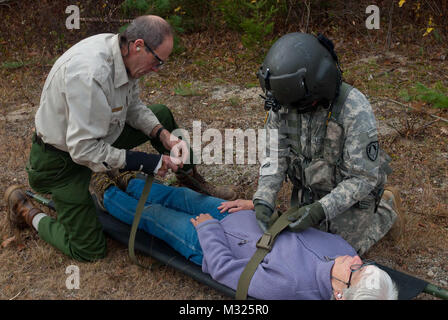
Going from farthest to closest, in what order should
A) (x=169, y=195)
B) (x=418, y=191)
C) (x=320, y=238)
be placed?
1. (x=418, y=191)
2. (x=169, y=195)
3. (x=320, y=238)

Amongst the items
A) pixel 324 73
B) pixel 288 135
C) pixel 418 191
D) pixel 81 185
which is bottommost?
pixel 418 191

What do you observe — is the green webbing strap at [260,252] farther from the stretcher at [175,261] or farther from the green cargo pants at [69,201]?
the green cargo pants at [69,201]

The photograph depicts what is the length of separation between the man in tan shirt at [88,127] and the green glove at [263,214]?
65 cm

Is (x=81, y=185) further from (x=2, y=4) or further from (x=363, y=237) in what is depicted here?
(x=2, y=4)

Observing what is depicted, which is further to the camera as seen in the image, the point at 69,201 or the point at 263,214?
the point at 69,201

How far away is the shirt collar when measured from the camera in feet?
10.1

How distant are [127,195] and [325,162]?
1516 mm

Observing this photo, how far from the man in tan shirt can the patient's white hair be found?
1.50m

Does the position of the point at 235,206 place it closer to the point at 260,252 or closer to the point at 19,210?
the point at 260,252

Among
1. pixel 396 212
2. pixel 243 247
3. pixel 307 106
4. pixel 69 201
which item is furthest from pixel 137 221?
pixel 396 212

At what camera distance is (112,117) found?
324 cm

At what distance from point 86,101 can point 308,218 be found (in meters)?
1.53

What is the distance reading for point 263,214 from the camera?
120 inches

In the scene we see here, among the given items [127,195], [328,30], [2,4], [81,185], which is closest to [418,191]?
[127,195]
